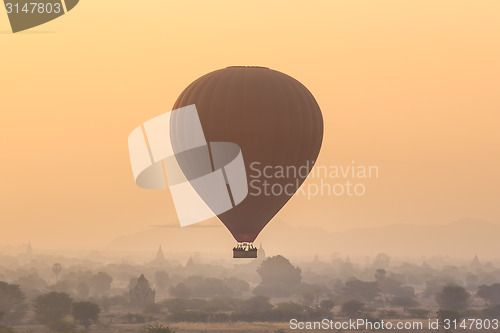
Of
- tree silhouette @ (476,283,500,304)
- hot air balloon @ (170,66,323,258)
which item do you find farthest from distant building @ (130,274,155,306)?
hot air balloon @ (170,66,323,258)

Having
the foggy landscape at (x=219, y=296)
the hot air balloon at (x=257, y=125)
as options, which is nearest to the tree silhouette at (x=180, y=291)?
the foggy landscape at (x=219, y=296)

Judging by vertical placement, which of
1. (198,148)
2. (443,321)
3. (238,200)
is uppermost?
(198,148)

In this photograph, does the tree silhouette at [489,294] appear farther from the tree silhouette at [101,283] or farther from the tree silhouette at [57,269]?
the tree silhouette at [57,269]

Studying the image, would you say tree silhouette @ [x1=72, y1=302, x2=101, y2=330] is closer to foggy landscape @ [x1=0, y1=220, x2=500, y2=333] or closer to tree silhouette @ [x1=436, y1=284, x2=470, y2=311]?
foggy landscape @ [x1=0, y1=220, x2=500, y2=333]

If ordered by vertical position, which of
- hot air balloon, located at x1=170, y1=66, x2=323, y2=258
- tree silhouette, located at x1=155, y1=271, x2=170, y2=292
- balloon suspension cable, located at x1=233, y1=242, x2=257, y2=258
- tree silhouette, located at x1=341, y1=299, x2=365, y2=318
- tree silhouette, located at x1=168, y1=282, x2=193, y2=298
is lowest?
tree silhouette, located at x1=341, y1=299, x2=365, y2=318

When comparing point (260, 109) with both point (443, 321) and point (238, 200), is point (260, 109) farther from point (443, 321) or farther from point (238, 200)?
point (443, 321)

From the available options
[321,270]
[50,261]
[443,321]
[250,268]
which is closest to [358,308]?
[443,321]
